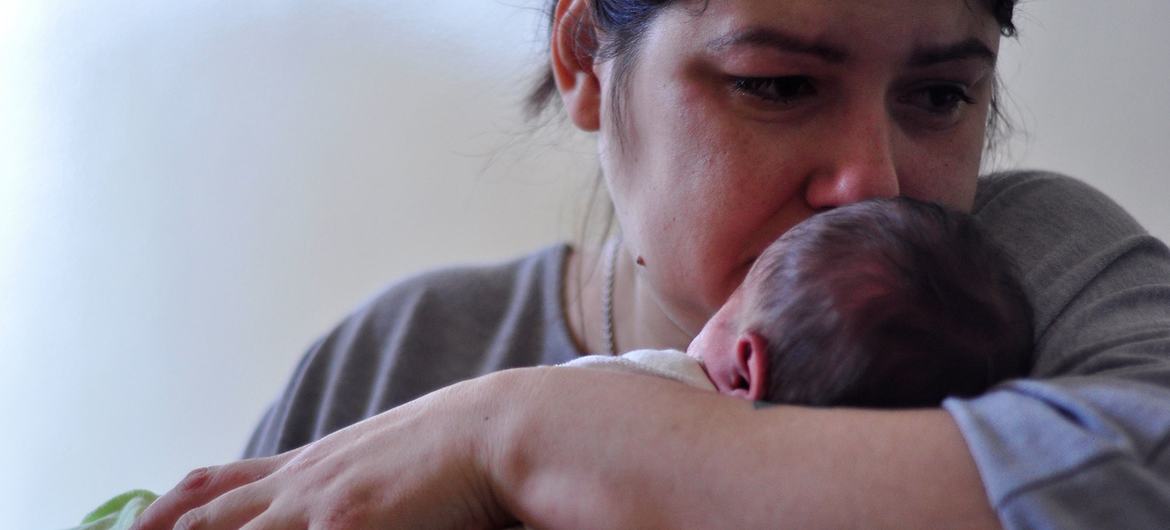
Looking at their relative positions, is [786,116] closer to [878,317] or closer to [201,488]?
[878,317]

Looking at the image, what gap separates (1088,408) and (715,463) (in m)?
0.25

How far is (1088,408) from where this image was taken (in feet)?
2.38

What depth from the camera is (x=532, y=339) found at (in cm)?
165

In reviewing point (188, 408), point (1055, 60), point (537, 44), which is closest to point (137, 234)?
point (188, 408)

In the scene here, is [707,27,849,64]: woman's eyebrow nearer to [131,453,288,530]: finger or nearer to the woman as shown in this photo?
the woman

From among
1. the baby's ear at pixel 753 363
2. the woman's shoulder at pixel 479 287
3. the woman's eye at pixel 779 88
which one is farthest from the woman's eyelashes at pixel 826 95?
the woman's shoulder at pixel 479 287

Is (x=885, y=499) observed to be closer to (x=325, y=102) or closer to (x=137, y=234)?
(x=325, y=102)

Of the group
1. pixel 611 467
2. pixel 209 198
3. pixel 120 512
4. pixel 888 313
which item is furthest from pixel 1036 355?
pixel 209 198

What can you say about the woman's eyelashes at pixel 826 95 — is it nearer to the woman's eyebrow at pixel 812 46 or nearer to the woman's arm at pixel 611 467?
the woman's eyebrow at pixel 812 46

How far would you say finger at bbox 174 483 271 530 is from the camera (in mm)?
919

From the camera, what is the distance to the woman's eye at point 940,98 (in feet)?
3.73

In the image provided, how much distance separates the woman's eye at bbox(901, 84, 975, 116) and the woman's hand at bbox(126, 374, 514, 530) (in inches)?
21.1

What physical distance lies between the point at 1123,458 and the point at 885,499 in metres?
0.15

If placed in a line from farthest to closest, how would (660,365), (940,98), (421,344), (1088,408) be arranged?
(421,344)
(940,98)
(660,365)
(1088,408)
